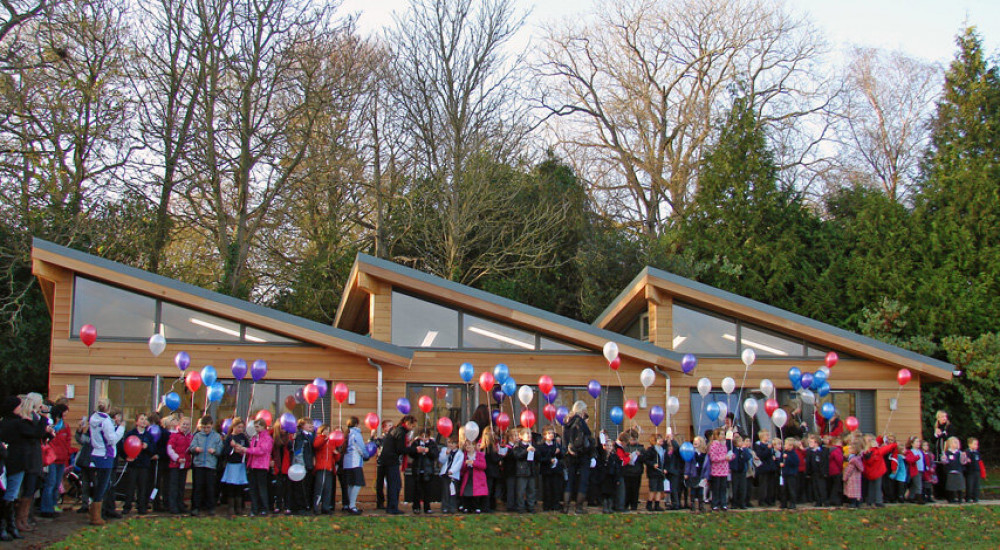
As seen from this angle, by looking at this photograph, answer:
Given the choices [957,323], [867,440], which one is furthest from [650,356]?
[957,323]

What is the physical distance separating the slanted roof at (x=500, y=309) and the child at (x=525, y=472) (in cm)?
281

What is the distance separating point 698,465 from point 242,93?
1659cm

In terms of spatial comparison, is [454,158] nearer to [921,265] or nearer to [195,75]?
[195,75]

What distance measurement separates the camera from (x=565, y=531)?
11742 millimetres

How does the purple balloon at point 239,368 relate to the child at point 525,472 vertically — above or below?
above

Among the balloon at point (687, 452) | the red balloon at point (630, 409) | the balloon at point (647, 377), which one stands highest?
the balloon at point (647, 377)

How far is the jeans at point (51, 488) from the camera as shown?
12022 millimetres

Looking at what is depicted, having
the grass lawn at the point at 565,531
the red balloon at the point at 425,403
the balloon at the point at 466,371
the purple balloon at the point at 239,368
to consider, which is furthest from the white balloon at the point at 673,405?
the purple balloon at the point at 239,368

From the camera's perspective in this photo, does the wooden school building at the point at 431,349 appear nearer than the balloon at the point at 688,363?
Yes

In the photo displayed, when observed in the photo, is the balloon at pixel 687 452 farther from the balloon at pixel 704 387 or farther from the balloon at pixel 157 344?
the balloon at pixel 157 344

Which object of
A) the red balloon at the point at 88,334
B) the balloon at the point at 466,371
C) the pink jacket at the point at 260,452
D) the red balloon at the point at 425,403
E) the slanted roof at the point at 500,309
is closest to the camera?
the pink jacket at the point at 260,452

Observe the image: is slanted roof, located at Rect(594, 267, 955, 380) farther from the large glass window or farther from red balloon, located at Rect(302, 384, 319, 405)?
the large glass window

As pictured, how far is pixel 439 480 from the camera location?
1473cm

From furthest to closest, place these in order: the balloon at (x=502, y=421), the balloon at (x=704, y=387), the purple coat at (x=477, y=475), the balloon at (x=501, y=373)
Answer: the balloon at (x=704, y=387) < the balloon at (x=502, y=421) < the balloon at (x=501, y=373) < the purple coat at (x=477, y=475)
